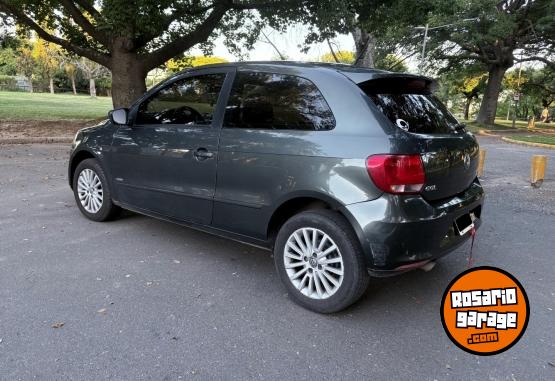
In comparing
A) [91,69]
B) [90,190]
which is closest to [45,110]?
[90,190]

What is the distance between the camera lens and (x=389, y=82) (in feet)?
10.5

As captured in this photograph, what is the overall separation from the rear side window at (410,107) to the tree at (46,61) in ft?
214

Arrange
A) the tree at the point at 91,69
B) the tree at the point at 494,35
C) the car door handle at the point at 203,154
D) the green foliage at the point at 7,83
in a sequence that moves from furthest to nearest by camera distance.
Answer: the green foliage at the point at 7,83 < the tree at the point at 91,69 < the tree at the point at 494,35 < the car door handle at the point at 203,154

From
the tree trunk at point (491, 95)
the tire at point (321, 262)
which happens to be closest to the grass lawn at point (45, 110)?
the tire at point (321, 262)

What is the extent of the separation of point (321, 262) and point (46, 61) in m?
72.7

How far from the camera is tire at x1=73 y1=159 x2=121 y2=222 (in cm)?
475

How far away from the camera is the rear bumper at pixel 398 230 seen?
9.02ft

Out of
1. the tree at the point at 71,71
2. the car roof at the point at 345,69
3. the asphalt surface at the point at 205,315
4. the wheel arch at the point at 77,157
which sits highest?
the tree at the point at 71,71

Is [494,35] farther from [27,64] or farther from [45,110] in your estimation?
[27,64]

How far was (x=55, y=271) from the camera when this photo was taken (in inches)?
143

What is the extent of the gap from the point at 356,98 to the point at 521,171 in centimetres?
821

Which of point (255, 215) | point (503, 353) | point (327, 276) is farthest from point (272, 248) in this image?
point (503, 353)

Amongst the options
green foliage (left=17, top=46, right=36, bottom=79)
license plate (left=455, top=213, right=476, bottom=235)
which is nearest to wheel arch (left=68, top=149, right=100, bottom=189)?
license plate (left=455, top=213, right=476, bottom=235)

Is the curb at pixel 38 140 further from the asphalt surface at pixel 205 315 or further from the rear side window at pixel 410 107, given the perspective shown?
the rear side window at pixel 410 107
